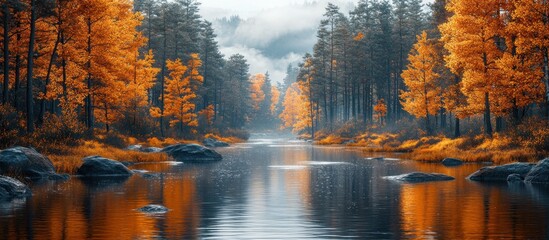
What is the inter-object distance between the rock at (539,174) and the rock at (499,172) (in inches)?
40.4

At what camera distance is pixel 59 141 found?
3528 cm

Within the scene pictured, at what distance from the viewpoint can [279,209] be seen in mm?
18531

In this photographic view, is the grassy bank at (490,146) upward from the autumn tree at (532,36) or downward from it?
downward

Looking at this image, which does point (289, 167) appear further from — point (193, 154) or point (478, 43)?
point (478, 43)

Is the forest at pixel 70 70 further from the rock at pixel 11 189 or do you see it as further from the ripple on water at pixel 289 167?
the ripple on water at pixel 289 167

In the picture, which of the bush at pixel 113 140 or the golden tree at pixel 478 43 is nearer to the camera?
the golden tree at pixel 478 43

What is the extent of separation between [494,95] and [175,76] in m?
40.1

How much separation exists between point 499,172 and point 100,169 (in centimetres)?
1800

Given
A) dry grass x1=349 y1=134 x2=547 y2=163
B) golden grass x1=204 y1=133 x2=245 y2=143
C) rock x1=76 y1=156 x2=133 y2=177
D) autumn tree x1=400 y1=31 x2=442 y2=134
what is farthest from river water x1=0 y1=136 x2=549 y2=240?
golden grass x1=204 y1=133 x2=245 y2=143

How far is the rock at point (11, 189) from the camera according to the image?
800 inches

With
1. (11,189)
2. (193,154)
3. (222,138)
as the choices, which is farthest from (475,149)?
(222,138)

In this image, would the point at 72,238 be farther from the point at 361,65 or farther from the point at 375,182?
the point at 361,65

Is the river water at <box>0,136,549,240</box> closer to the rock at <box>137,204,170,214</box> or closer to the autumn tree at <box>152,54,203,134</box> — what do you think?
the rock at <box>137,204,170,214</box>

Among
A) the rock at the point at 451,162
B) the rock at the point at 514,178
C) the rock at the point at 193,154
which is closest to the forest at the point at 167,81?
the rock at the point at 451,162
